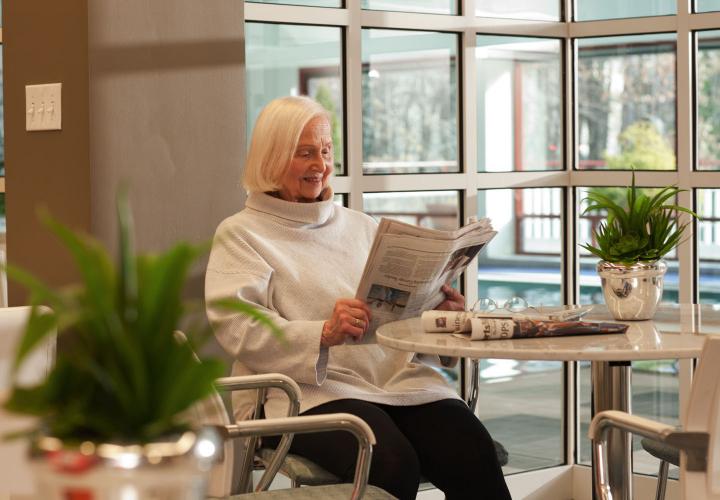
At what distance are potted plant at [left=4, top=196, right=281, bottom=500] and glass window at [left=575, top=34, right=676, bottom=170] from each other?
3.27 m

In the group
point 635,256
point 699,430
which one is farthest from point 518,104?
point 699,430

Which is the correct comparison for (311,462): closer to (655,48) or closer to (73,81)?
(73,81)

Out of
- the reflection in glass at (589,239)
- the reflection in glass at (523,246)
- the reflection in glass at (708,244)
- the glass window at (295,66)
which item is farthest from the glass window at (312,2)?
the reflection in glass at (708,244)

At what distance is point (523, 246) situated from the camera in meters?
4.07

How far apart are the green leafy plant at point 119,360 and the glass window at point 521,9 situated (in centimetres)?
323

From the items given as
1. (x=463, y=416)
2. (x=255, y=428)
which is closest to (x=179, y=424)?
(x=255, y=428)

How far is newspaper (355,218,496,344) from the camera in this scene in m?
2.37

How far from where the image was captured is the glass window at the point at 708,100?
147 inches

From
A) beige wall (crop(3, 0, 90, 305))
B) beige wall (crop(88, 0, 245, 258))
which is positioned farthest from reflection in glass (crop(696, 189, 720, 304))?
beige wall (crop(3, 0, 90, 305))

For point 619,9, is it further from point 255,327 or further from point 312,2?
point 255,327

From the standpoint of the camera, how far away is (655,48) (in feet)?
12.7

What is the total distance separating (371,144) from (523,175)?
658 mm

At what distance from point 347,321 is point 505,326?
373 millimetres

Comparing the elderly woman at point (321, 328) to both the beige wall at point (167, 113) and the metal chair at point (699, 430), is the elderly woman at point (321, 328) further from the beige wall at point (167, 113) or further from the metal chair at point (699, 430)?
the metal chair at point (699, 430)
